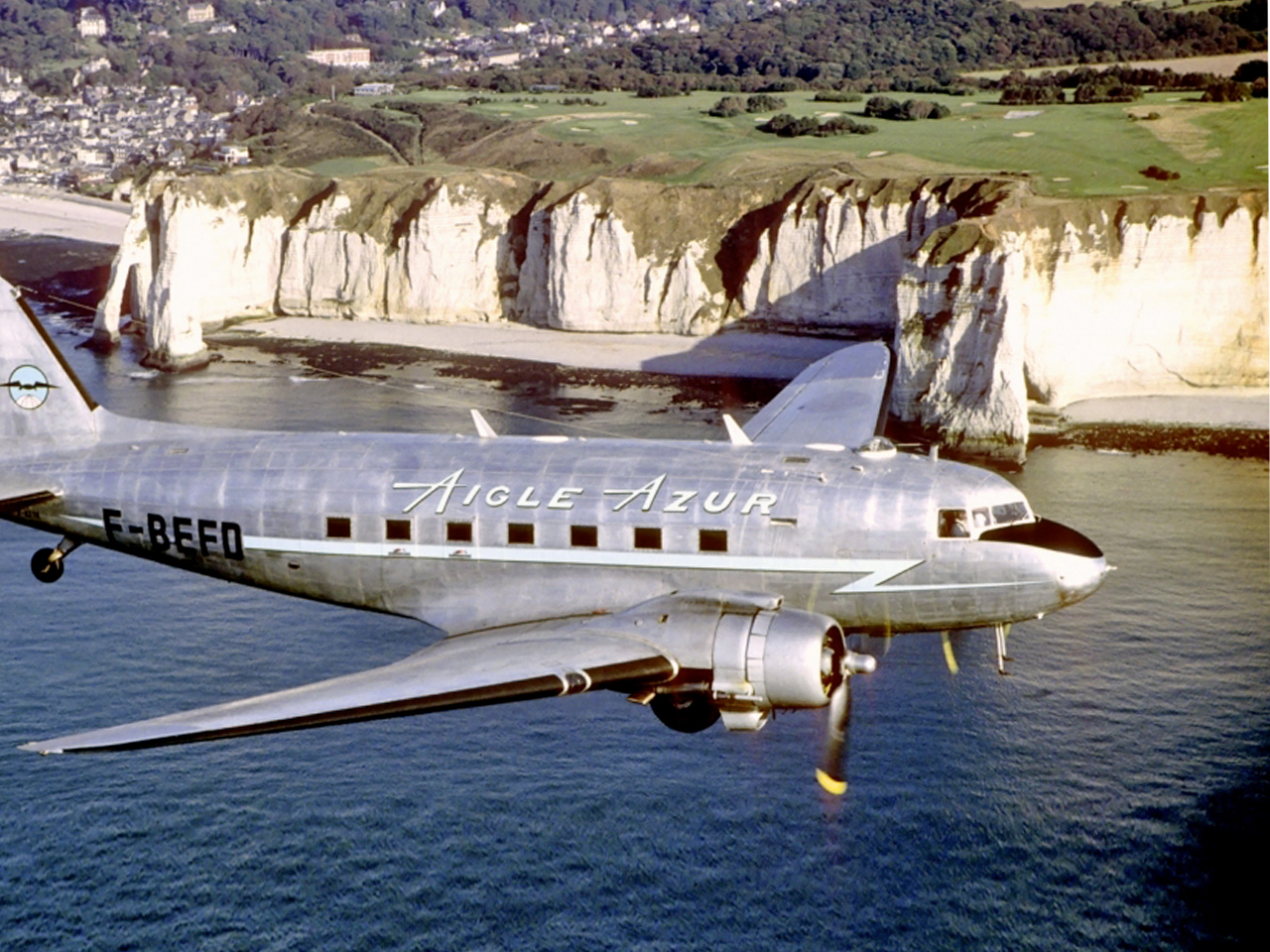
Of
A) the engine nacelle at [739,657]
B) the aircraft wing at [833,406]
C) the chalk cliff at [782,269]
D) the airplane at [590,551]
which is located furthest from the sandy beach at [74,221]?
the engine nacelle at [739,657]

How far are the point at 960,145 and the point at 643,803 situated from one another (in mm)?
94968

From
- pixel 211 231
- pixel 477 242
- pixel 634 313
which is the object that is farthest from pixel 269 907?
pixel 211 231

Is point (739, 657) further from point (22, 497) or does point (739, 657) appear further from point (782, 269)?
point (782, 269)

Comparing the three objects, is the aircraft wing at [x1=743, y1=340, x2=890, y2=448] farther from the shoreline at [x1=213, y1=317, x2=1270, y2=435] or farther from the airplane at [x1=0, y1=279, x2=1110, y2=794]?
the shoreline at [x1=213, y1=317, x2=1270, y2=435]

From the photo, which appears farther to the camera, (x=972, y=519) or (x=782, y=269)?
(x=782, y=269)

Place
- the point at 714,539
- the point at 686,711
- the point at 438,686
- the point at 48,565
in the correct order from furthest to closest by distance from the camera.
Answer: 1. the point at 48,565
2. the point at 714,539
3. the point at 686,711
4. the point at 438,686

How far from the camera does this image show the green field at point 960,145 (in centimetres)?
10425

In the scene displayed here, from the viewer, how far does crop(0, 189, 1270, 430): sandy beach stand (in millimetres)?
89125

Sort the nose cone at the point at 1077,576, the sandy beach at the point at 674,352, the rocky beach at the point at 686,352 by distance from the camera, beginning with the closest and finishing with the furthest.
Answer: the nose cone at the point at 1077,576, the rocky beach at the point at 686,352, the sandy beach at the point at 674,352

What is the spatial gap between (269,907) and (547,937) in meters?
8.40

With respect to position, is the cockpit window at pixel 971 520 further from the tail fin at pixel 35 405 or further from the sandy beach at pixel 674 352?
the sandy beach at pixel 674 352

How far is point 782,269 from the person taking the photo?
108 metres

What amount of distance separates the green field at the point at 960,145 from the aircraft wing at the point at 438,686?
77.9 m

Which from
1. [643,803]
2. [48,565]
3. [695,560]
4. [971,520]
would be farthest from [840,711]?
[48,565]
